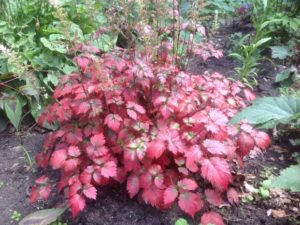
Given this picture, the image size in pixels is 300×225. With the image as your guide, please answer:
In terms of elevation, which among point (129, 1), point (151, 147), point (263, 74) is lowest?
point (263, 74)

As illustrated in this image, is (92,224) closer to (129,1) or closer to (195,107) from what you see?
(195,107)

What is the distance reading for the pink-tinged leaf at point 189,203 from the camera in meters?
2.01

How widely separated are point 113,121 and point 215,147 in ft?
2.00

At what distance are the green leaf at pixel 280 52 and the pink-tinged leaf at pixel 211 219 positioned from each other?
2431 millimetres

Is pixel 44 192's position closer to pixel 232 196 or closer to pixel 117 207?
pixel 117 207

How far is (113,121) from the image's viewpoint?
215 cm

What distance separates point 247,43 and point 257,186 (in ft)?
8.01

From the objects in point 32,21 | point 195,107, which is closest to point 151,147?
point 195,107

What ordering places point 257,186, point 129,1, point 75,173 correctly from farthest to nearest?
point 257,186, point 129,1, point 75,173

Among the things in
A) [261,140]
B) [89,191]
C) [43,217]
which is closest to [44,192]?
[43,217]

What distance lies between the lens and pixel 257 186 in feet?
8.32

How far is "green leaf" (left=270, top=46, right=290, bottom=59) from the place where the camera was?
4.03 m

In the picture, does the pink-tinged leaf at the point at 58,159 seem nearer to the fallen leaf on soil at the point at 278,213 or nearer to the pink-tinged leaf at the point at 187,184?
the pink-tinged leaf at the point at 187,184

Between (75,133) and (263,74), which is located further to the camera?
(263,74)
